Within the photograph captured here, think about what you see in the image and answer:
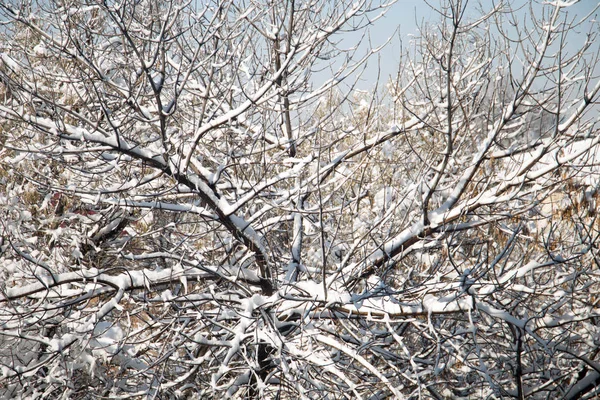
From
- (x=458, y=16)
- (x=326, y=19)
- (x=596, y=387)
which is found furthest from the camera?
(x=326, y=19)

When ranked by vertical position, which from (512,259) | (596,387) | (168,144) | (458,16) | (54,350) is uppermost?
(458,16)

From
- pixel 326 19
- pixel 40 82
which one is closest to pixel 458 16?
pixel 326 19

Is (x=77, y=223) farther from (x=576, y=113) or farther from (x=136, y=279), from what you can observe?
(x=576, y=113)

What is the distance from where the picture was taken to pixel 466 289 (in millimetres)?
3857

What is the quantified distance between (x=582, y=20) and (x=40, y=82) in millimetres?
6887

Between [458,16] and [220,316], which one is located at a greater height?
[458,16]

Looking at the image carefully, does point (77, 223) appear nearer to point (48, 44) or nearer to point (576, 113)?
point (48, 44)

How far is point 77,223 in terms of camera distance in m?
7.55

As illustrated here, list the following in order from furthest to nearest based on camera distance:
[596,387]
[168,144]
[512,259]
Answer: [512,259] < [168,144] < [596,387]

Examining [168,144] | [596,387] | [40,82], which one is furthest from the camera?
[40,82]

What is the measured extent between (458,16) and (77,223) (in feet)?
19.7

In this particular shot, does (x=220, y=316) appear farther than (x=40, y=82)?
No


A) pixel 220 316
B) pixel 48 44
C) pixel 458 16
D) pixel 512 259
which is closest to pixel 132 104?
pixel 48 44

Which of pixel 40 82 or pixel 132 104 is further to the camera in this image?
pixel 40 82
